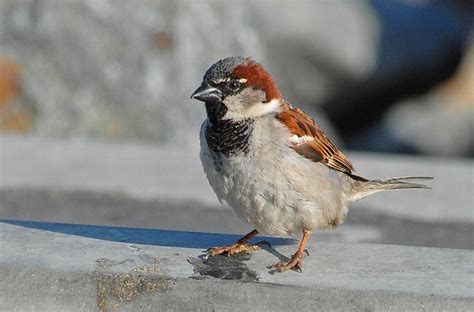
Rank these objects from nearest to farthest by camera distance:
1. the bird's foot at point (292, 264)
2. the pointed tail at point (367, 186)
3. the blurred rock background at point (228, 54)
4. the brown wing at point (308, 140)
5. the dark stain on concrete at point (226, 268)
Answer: the dark stain on concrete at point (226, 268) → the bird's foot at point (292, 264) → the brown wing at point (308, 140) → the pointed tail at point (367, 186) → the blurred rock background at point (228, 54)

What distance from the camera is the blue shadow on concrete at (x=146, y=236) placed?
3.76 m

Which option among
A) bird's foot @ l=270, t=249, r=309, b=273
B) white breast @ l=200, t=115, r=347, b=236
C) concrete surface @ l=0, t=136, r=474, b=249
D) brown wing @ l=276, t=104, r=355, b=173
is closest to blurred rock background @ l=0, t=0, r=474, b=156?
concrete surface @ l=0, t=136, r=474, b=249

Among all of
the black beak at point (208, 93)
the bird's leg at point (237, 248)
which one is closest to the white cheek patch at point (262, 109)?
the black beak at point (208, 93)

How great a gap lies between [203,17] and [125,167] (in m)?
2.30

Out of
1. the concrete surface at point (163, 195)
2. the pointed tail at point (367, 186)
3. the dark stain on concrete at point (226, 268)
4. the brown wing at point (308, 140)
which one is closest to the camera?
the dark stain on concrete at point (226, 268)

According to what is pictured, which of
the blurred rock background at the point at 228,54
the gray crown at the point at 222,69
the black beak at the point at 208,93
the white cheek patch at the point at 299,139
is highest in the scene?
the blurred rock background at the point at 228,54

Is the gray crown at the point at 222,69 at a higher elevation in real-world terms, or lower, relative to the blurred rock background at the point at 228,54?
lower

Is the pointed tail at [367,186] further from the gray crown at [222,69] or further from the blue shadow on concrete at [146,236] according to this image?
the gray crown at [222,69]

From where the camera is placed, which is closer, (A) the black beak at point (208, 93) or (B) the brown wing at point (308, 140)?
(A) the black beak at point (208, 93)

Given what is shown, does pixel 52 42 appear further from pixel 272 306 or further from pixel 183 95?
pixel 272 306

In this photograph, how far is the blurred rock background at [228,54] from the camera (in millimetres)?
7410

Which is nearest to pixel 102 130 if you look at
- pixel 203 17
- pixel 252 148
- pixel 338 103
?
pixel 203 17

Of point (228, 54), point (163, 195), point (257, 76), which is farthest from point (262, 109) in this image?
point (228, 54)

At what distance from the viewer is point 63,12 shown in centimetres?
754
